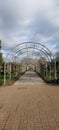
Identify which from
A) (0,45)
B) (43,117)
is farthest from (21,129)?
(0,45)

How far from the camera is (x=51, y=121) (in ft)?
25.1

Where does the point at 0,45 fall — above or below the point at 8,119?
above

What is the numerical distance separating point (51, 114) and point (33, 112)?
0.79 metres

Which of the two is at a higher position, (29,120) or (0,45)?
(0,45)

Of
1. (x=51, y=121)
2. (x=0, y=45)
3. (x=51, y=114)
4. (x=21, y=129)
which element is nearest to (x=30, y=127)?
(x=21, y=129)

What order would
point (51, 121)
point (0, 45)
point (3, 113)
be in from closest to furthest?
point (51, 121) < point (3, 113) < point (0, 45)

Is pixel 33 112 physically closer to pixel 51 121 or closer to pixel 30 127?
pixel 51 121

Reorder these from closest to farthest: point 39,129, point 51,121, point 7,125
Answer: point 39,129 < point 7,125 < point 51,121

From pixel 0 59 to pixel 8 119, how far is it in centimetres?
2401

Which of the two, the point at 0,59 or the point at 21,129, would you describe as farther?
the point at 0,59

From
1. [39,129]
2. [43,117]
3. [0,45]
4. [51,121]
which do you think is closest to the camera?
[39,129]

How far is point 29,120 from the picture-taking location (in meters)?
7.88

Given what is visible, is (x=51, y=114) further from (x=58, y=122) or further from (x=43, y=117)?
(x=58, y=122)

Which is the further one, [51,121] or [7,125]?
[51,121]
